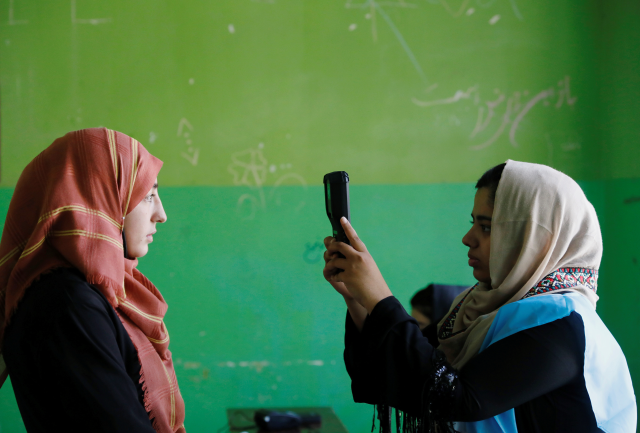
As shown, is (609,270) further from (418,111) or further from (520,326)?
(520,326)

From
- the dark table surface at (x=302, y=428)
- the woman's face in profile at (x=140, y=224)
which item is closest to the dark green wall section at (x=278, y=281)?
the dark table surface at (x=302, y=428)

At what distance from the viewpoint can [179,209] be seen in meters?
2.25

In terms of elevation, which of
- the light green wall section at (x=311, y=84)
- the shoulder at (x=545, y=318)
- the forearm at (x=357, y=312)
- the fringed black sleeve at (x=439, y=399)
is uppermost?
the light green wall section at (x=311, y=84)

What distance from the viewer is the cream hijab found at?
1063 millimetres

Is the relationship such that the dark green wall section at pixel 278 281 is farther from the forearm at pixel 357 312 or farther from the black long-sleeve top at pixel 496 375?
the black long-sleeve top at pixel 496 375

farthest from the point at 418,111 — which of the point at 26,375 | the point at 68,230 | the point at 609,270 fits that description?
the point at 26,375

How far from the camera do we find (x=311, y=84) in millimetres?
2316

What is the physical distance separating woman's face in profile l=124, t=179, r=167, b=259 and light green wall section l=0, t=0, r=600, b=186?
109 centimetres

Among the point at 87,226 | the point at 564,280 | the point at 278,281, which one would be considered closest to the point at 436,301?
the point at 278,281

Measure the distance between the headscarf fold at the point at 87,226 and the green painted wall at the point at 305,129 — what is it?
1134 mm

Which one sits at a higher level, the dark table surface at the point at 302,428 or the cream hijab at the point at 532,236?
the cream hijab at the point at 532,236

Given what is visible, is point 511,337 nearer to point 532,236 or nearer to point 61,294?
point 532,236

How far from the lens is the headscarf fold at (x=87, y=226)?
36.7 inches

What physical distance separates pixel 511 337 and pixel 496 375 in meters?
0.08
